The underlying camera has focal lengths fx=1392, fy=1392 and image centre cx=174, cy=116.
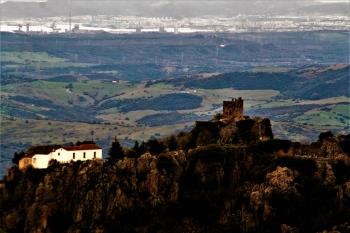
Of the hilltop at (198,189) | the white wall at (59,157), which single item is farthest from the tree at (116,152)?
the white wall at (59,157)

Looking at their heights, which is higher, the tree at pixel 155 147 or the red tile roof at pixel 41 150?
the tree at pixel 155 147

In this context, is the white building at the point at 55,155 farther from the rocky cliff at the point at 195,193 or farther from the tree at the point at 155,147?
the tree at the point at 155,147

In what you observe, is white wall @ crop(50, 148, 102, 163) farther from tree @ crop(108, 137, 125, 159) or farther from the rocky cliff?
tree @ crop(108, 137, 125, 159)

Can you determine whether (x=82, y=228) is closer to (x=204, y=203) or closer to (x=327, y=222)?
(x=204, y=203)

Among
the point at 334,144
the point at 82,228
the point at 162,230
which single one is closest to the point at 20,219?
the point at 82,228

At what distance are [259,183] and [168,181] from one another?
10214 mm

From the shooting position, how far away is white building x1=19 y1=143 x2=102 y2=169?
496 feet

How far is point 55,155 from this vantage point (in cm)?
15125

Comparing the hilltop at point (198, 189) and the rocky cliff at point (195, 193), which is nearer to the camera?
the rocky cliff at point (195, 193)

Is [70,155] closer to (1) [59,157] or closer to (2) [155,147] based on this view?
(1) [59,157]

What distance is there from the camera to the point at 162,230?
128500 mm

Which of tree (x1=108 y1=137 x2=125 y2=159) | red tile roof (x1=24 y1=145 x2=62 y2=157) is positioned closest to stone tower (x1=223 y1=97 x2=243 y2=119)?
tree (x1=108 y1=137 x2=125 y2=159)

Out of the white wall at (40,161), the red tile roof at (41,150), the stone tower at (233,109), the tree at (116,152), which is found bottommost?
the white wall at (40,161)

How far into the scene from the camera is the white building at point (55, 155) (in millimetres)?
151125
